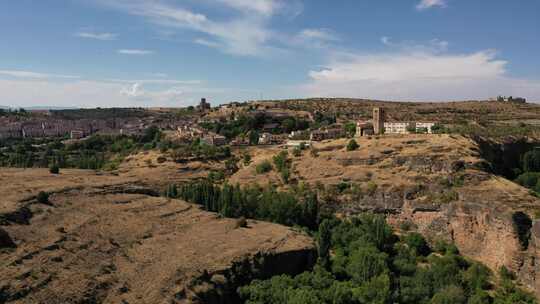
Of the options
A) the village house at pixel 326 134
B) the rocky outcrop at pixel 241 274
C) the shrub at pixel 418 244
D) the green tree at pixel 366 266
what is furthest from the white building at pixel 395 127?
the rocky outcrop at pixel 241 274

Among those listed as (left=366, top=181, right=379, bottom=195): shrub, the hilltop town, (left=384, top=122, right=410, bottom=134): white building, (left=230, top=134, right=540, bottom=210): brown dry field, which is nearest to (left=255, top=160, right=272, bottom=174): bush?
the hilltop town

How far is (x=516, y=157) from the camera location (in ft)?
184

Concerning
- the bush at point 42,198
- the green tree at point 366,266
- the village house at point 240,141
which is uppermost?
the village house at point 240,141

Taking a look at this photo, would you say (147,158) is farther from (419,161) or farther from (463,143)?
(463,143)

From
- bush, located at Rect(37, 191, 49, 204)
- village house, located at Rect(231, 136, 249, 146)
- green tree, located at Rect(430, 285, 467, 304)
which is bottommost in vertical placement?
green tree, located at Rect(430, 285, 467, 304)

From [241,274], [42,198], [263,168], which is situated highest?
[42,198]

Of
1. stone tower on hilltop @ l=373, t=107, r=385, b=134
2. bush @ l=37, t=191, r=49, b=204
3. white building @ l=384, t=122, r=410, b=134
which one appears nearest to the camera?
bush @ l=37, t=191, r=49, b=204

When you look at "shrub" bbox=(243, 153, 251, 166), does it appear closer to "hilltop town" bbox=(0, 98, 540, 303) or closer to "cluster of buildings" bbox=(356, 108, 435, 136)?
"hilltop town" bbox=(0, 98, 540, 303)

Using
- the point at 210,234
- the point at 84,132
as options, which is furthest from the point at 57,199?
the point at 84,132

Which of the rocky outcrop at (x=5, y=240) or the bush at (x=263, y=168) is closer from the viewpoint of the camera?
the rocky outcrop at (x=5, y=240)

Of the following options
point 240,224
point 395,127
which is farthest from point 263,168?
point 395,127

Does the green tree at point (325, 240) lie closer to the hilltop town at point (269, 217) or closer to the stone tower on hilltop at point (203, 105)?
the hilltop town at point (269, 217)

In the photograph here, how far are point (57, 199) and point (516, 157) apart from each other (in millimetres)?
51247

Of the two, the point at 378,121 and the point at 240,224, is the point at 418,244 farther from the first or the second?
the point at 378,121
